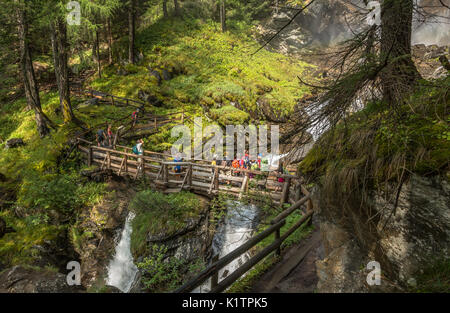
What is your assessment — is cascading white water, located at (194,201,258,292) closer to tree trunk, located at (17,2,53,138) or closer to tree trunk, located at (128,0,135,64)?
tree trunk, located at (17,2,53,138)

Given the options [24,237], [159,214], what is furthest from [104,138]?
[159,214]

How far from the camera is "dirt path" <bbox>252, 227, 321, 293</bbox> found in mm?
4602

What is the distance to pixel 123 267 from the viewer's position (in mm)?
10039

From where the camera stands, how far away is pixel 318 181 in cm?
470

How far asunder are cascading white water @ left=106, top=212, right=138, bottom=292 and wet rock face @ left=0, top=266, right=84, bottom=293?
2177 millimetres

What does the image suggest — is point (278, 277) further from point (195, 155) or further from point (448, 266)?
point (195, 155)

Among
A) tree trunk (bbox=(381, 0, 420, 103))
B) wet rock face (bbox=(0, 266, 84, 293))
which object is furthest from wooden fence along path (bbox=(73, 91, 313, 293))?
wet rock face (bbox=(0, 266, 84, 293))

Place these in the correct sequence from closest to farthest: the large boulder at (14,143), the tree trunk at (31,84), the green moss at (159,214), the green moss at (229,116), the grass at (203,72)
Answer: the green moss at (159,214) → the tree trunk at (31,84) → the large boulder at (14,143) → the green moss at (229,116) → the grass at (203,72)

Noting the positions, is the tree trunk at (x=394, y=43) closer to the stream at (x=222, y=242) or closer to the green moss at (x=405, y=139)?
the green moss at (x=405, y=139)

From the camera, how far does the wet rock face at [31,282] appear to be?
693 centimetres

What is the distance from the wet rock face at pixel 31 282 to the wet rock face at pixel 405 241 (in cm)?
721

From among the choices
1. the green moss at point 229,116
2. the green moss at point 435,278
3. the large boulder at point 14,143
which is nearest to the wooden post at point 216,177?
the green moss at point 435,278

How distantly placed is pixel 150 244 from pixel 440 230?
29.7 feet
